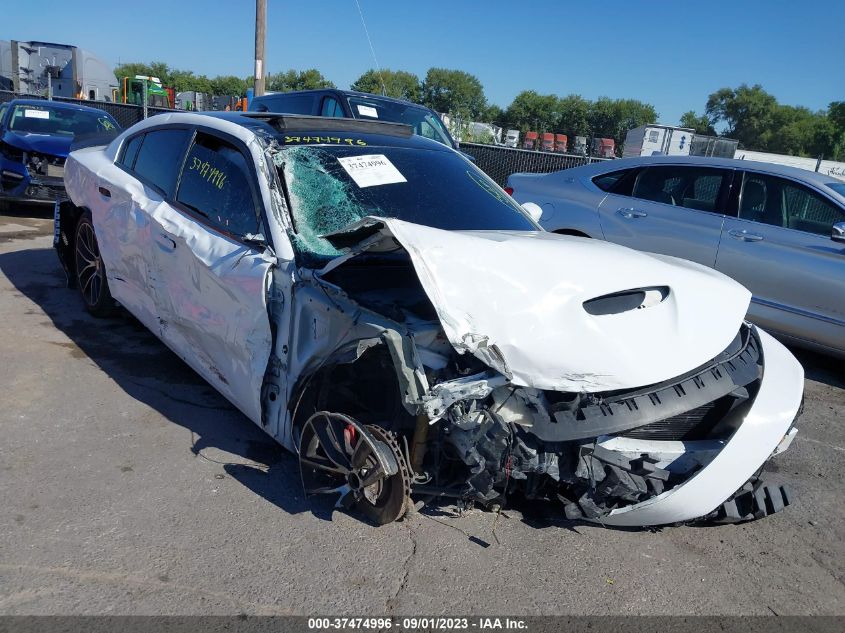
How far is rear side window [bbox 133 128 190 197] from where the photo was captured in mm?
4078

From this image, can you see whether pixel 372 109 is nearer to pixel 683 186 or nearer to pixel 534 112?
pixel 683 186

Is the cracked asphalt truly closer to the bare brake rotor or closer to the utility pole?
the bare brake rotor

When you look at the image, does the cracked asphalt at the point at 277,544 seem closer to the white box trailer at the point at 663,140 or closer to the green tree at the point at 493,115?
the white box trailer at the point at 663,140

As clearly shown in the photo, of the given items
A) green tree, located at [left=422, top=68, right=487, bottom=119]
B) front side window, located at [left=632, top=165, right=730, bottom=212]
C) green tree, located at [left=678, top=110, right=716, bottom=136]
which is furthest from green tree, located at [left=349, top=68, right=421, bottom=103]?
front side window, located at [left=632, top=165, right=730, bottom=212]

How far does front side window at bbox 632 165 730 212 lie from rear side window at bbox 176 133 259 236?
4.14 m

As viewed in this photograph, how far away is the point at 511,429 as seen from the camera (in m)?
2.48

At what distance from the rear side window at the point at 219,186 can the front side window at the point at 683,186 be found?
414 cm

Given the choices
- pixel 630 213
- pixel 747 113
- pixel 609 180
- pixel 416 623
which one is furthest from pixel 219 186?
pixel 747 113

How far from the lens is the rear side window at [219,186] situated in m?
3.39

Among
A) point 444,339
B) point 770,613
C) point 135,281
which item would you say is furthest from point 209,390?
point 770,613

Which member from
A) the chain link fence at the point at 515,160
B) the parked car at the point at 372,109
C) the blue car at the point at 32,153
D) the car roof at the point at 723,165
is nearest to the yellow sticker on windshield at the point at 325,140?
the car roof at the point at 723,165

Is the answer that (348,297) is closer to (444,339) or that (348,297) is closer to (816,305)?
(444,339)

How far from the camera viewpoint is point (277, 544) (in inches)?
107

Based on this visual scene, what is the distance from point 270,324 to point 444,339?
0.88 metres
